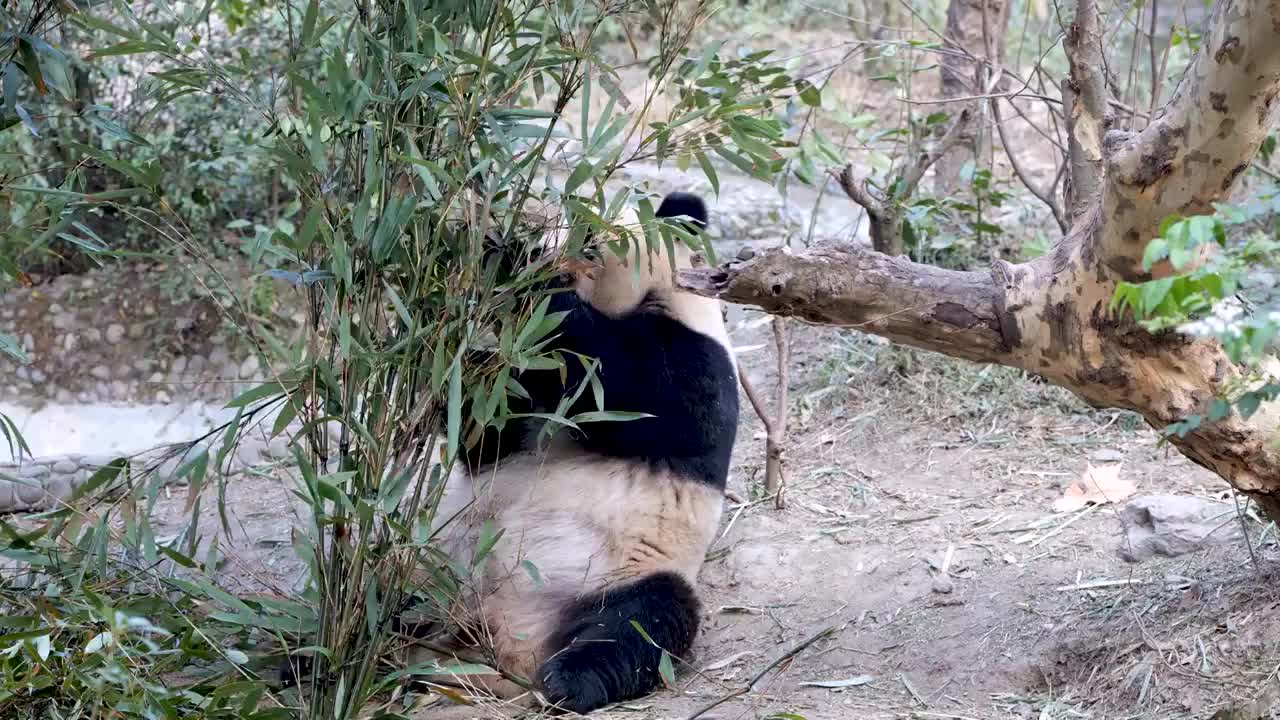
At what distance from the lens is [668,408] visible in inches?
124

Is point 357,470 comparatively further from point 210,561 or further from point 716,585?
point 716,585

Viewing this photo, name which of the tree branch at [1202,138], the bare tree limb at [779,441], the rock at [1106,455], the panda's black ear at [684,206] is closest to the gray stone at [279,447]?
the bare tree limb at [779,441]

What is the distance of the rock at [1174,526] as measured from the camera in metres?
3.04

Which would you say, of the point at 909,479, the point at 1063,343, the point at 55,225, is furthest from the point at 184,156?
the point at 1063,343

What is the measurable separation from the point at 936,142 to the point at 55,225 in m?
3.15

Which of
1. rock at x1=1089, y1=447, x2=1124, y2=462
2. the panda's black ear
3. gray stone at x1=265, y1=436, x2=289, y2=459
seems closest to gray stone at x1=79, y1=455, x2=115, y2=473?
gray stone at x1=265, y1=436, x2=289, y2=459

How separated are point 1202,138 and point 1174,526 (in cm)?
141

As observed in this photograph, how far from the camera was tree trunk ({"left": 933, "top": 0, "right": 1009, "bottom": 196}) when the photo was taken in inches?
174

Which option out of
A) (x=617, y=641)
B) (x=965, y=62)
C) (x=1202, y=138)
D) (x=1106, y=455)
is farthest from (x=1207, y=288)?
(x=965, y=62)

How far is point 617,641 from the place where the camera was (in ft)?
9.40

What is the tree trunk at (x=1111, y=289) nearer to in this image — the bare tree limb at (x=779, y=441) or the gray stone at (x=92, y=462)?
the bare tree limb at (x=779, y=441)

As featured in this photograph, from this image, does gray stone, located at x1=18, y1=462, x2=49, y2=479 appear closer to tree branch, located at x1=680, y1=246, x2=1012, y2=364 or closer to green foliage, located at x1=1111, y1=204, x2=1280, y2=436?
tree branch, located at x1=680, y1=246, x2=1012, y2=364

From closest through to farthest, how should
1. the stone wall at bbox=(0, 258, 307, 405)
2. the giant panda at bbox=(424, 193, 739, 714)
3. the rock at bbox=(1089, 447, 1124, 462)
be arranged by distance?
the giant panda at bbox=(424, 193, 739, 714) → the rock at bbox=(1089, 447, 1124, 462) → the stone wall at bbox=(0, 258, 307, 405)

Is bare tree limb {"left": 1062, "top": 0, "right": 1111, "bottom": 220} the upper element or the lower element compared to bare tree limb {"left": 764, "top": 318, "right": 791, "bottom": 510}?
upper
